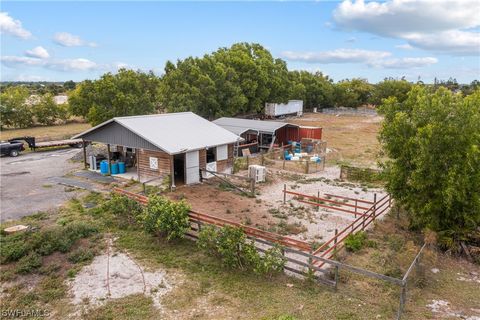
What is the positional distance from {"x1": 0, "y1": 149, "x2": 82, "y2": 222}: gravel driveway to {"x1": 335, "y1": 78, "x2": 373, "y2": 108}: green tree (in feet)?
200

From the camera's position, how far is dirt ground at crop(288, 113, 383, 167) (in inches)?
1211

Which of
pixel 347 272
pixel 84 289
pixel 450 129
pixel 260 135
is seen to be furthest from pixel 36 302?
pixel 260 135

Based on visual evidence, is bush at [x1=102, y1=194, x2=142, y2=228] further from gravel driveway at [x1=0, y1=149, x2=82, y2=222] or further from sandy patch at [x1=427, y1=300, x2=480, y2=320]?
sandy patch at [x1=427, y1=300, x2=480, y2=320]

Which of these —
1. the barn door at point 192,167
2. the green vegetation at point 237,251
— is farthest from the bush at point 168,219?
the barn door at point 192,167

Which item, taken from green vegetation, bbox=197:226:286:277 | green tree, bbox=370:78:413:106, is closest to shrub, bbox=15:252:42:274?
green vegetation, bbox=197:226:286:277

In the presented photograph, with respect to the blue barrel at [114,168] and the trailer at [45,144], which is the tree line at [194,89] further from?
the blue barrel at [114,168]

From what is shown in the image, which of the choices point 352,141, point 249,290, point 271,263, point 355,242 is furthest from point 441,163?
point 352,141

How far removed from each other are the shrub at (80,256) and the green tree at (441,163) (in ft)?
37.4

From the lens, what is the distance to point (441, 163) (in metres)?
13.0

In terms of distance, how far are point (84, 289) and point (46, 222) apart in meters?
6.22

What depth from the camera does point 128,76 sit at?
131 feet

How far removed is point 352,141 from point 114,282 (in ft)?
111

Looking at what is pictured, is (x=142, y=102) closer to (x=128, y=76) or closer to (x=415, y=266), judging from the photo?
(x=128, y=76)

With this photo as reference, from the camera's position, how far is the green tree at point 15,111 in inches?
1839
